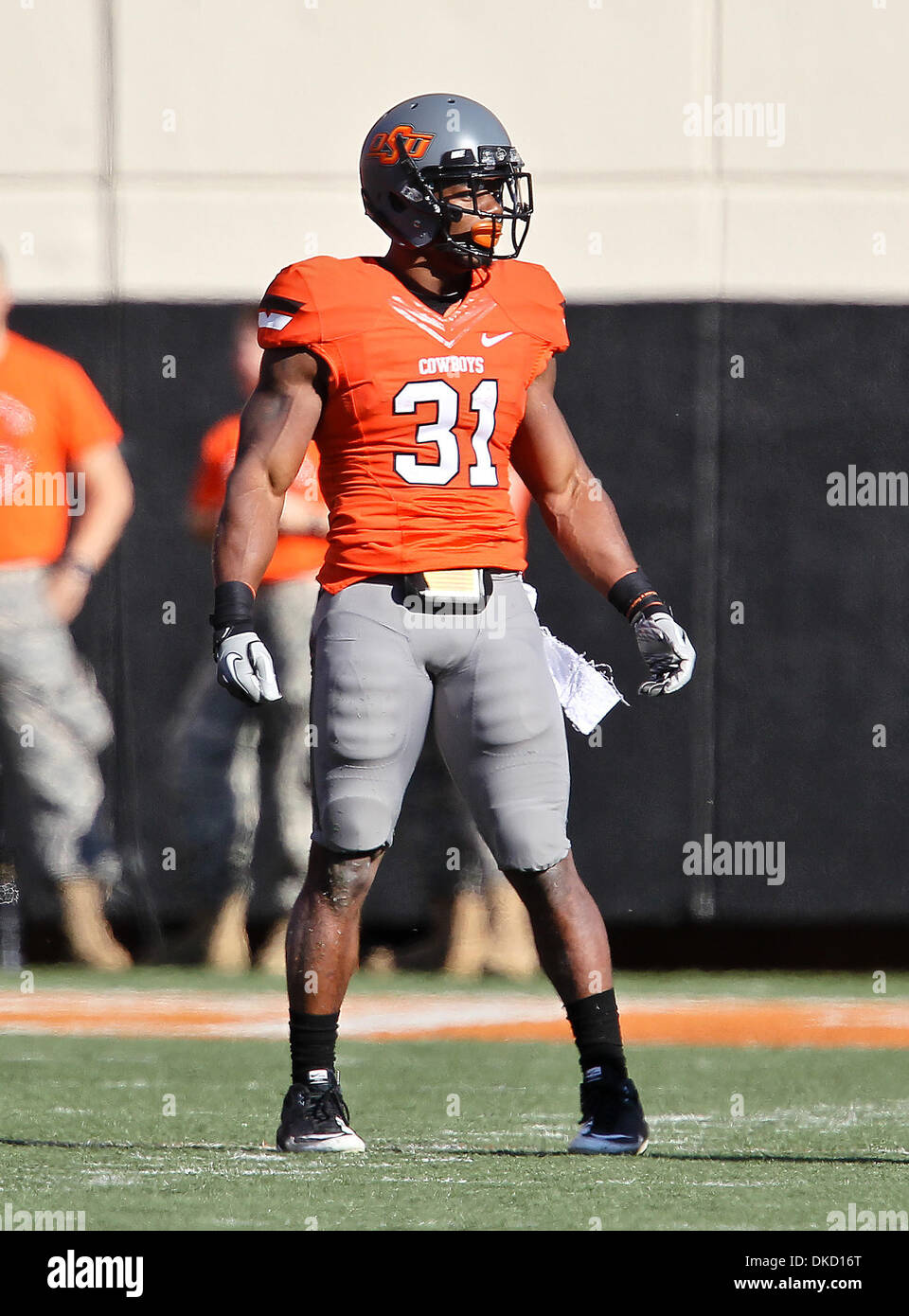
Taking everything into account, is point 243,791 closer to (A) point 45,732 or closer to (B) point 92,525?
(A) point 45,732

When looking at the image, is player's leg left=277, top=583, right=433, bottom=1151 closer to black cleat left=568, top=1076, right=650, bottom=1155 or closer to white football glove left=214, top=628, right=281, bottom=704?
white football glove left=214, top=628, right=281, bottom=704

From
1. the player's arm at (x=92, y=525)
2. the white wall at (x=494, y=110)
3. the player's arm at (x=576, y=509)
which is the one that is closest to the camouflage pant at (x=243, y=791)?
the player's arm at (x=92, y=525)

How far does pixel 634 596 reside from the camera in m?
4.43

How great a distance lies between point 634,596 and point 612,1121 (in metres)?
1.03

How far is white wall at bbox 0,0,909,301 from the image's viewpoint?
741 centimetres

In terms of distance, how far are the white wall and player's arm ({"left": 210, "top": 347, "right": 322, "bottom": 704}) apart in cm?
340

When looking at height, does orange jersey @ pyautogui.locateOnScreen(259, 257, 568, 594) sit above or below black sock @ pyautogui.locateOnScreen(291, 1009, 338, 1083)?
above

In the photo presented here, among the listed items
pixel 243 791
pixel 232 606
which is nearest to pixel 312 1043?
pixel 232 606

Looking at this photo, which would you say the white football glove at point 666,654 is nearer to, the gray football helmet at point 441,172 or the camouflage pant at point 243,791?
the gray football helmet at point 441,172

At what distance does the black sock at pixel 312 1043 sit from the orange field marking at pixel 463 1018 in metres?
1.78

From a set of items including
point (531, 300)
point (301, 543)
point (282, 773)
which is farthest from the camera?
point (282, 773)

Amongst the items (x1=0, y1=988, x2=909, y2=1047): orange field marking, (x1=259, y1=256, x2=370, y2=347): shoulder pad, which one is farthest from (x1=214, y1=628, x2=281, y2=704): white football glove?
(x1=0, y1=988, x2=909, y2=1047): orange field marking
